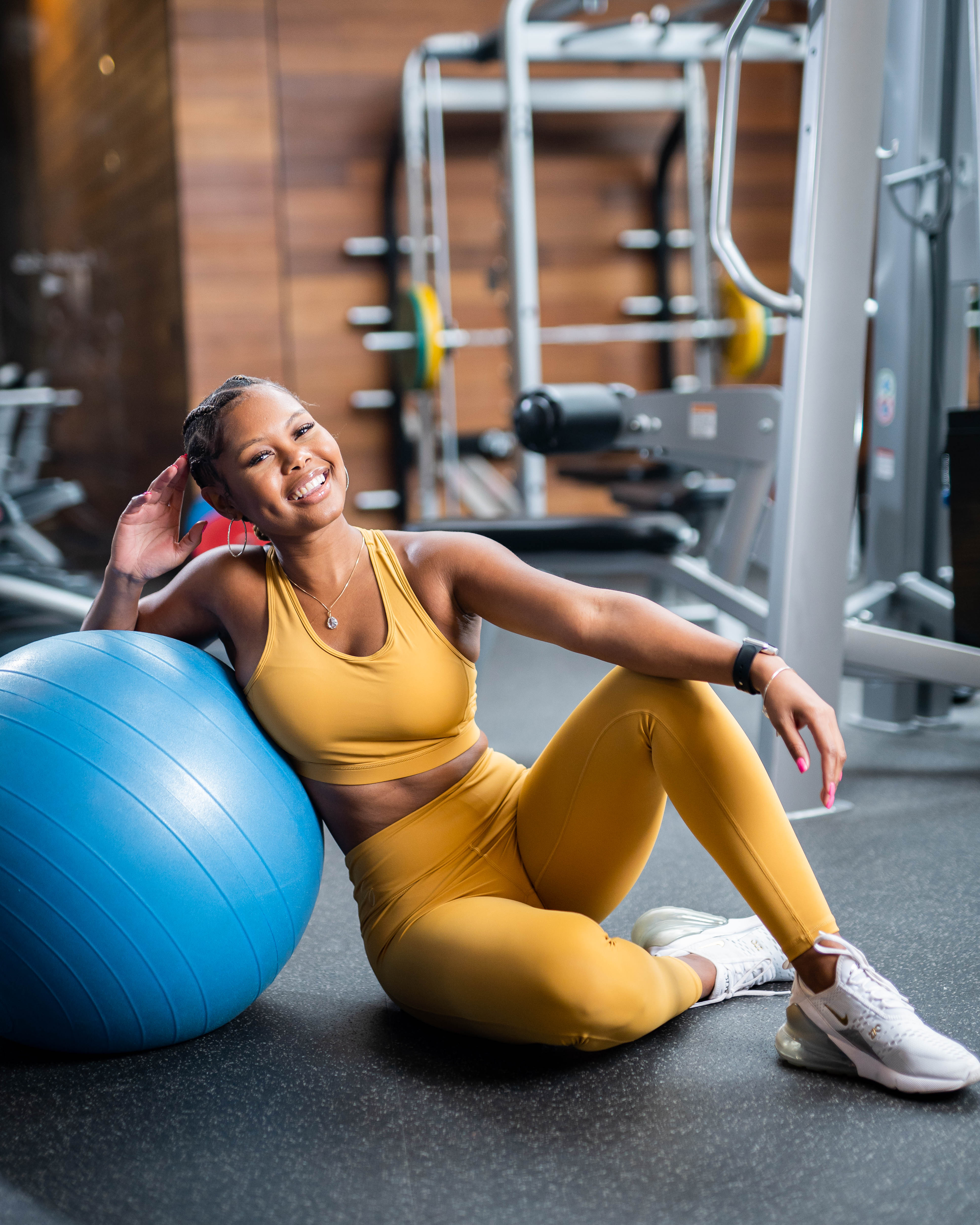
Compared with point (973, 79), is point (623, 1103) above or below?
below

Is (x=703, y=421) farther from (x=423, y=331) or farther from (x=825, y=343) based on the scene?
(x=423, y=331)

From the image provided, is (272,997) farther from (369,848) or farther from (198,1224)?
(198,1224)

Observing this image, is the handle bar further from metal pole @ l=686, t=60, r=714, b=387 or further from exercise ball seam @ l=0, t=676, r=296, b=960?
metal pole @ l=686, t=60, r=714, b=387

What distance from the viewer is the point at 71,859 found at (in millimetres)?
1319

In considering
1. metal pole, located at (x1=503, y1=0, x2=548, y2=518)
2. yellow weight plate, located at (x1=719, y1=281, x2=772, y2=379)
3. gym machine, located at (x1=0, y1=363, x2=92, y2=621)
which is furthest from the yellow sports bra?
yellow weight plate, located at (x1=719, y1=281, x2=772, y2=379)

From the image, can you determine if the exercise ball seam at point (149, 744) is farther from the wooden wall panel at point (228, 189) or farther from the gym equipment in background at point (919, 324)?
the wooden wall panel at point (228, 189)

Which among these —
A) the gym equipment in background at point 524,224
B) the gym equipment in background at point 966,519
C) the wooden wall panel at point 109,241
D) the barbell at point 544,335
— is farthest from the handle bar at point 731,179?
the wooden wall panel at point 109,241

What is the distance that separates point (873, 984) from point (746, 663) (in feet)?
1.23

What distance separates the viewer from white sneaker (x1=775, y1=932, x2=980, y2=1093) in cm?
132

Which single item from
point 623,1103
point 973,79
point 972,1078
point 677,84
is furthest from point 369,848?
point 677,84

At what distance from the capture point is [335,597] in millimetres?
1492

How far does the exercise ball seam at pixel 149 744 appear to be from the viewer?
1352mm

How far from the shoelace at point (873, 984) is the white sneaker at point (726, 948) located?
26 centimetres

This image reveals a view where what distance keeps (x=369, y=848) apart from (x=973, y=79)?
2005mm
